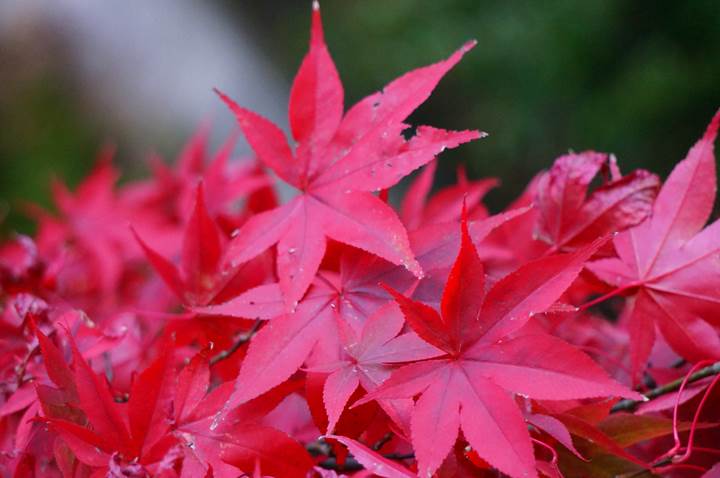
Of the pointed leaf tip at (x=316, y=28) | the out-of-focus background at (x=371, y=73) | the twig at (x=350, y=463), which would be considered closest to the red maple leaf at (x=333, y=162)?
the pointed leaf tip at (x=316, y=28)

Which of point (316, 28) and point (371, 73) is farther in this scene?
point (371, 73)

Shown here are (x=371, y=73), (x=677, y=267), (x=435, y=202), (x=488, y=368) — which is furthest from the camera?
(x=371, y=73)

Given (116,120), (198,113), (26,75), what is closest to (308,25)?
(198,113)

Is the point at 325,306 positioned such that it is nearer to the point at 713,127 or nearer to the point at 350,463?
the point at 350,463

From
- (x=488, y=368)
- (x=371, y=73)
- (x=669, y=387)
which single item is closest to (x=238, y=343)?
(x=488, y=368)

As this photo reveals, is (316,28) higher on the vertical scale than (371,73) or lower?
lower

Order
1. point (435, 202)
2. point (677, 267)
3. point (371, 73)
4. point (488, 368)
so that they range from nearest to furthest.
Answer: point (488, 368) < point (677, 267) < point (435, 202) < point (371, 73)
